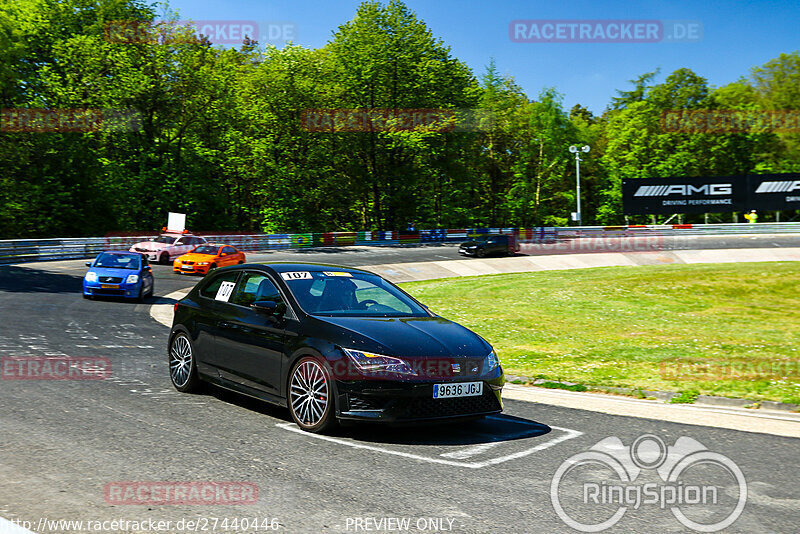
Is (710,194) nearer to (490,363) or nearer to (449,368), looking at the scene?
(490,363)

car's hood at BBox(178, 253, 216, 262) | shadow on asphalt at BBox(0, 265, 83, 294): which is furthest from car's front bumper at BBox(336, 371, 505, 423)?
car's hood at BBox(178, 253, 216, 262)

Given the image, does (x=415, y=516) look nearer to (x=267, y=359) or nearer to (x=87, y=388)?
(x=267, y=359)

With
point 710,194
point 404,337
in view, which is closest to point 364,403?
point 404,337

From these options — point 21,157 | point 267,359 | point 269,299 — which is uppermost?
point 21,157

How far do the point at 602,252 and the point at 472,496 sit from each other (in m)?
38.1

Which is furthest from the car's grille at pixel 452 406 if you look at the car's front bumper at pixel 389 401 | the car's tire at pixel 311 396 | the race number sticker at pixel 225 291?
the race number sticker at pixel 225 291

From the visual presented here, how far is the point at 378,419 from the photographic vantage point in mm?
6273

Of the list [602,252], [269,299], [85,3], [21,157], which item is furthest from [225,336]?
[85,3]

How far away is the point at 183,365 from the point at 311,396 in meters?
2.53

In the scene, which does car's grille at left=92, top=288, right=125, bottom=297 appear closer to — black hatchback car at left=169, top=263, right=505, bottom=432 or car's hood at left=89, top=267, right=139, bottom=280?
car's hood at left=89, top=267, right=139, bottom=280

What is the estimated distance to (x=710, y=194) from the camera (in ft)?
169

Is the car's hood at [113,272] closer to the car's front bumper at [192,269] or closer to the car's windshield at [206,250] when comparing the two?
the car's front bumper at [192,269]
